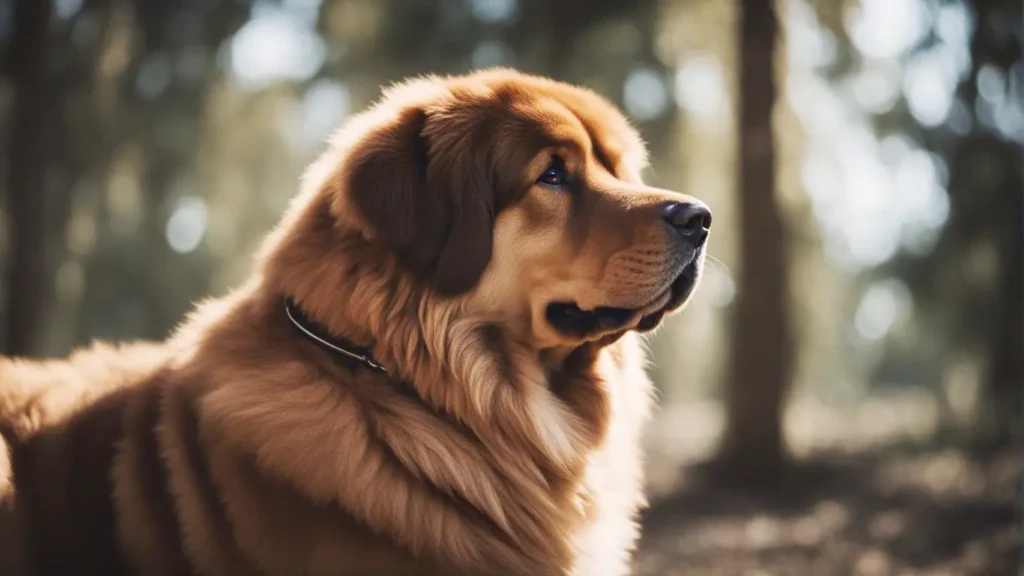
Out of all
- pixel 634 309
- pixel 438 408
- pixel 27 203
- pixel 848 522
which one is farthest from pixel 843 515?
pixel 27 203

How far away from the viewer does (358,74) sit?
10508mm

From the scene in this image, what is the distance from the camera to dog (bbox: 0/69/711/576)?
2.66 m

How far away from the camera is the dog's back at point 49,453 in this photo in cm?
281

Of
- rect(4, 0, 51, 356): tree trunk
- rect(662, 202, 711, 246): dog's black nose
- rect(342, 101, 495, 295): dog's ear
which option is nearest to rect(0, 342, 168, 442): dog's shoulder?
rect(342, 101, 495, 295): dog's ear

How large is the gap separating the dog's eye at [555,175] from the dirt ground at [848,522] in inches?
119

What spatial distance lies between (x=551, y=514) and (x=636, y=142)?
5.46ft

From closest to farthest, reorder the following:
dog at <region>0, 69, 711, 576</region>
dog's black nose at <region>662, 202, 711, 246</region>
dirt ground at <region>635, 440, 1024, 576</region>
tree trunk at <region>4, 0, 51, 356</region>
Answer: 1. dog at <region>0, 69, 711, 576</region>
2. dog's black nose at <region>662, 202, 711, 246</region>
3. dirt ground at <region>635, 440, 1024, 576</region>
4. tree trunk at <region>4, 0, 51, 356</region>

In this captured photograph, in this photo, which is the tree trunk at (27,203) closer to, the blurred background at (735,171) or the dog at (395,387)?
the blurred background at (735,171)

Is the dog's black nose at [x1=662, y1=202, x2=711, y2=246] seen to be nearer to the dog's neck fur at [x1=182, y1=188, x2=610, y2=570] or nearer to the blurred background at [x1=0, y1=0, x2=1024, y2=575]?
the dog's neck fur at [x1=182, y1=188, x2=610, y2=570]

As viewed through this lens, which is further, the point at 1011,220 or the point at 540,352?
the point at 1011,220

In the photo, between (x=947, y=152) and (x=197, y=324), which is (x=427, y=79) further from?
(x=947, y=152)

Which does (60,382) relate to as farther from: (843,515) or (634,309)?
(843,515)

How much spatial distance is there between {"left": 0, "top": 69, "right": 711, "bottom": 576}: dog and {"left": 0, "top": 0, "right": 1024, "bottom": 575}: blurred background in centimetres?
273

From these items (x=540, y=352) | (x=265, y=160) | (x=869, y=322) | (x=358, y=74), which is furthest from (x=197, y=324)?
(x=869, y=322)
